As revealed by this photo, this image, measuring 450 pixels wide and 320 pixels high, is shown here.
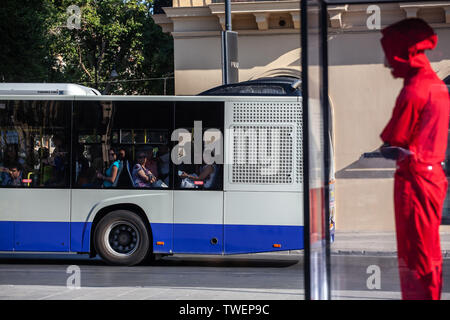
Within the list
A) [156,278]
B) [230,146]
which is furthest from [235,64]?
[156,278]

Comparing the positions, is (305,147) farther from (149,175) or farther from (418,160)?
(149,175)

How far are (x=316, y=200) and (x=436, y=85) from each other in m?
0.85

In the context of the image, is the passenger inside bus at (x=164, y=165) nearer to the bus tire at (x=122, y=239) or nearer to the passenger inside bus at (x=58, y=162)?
the bus tire at (x=122, y=239)

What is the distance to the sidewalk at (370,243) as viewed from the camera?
163 inches

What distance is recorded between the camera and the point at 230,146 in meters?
12.5

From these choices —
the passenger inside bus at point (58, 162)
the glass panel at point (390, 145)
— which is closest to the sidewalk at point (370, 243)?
the glass panel at point (390, 145)

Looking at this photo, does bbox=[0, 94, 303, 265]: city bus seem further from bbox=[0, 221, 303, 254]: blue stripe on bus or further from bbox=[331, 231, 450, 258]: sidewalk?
bbox=[331, 231, 450, 258]: sidewalk

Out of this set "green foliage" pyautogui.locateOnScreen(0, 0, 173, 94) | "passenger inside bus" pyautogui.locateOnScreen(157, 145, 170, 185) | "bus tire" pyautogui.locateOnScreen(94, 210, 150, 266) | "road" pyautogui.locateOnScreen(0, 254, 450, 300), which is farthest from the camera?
"green foliage" pyautogui.locateOnScreen(0, 0, 173, 94)

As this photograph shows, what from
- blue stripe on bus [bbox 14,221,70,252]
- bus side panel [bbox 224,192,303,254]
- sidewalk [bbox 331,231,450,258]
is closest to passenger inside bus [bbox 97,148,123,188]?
blue stripe on bus [bbox 14,221,70,252]

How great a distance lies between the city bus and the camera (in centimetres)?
1236

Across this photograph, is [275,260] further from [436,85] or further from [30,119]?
[436,85]

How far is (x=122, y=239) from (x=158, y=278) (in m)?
2.12

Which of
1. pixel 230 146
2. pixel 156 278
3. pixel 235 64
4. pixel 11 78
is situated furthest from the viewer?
pixel 11 78

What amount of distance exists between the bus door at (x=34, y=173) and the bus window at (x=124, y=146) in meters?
0.30
